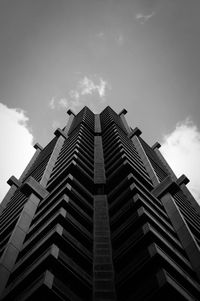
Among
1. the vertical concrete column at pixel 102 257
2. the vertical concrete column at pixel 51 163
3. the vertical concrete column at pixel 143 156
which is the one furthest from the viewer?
the vertical concrete column at pixel 143 156

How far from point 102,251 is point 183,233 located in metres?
4.55

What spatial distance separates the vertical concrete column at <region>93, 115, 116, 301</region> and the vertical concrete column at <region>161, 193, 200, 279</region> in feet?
11.7

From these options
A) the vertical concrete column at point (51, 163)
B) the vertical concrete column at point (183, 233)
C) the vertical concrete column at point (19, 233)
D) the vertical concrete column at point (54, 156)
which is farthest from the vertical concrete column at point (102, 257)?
the vertical concrete column at point (54, 156)

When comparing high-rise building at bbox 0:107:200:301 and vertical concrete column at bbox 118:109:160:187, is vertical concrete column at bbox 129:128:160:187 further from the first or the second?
high-rise building at bbox 0:107:200:301

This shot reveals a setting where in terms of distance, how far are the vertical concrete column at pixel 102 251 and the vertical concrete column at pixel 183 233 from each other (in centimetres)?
356

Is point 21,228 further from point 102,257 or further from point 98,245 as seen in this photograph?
point 102,257

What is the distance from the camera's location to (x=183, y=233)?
16.8 m

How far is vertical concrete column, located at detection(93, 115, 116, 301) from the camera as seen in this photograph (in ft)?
40.0

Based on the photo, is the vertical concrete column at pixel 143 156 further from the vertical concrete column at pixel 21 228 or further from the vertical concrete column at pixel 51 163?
the vertical concrete column at pixel 21 228

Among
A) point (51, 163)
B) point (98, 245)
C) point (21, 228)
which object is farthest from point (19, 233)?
point (51, 163)

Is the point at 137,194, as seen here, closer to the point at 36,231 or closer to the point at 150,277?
the point at 36,231

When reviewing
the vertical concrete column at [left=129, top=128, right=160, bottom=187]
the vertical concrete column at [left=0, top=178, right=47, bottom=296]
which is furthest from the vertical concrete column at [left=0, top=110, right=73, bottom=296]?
the vertical concrete column at [left=129, top=128, right=160, bottom=187]

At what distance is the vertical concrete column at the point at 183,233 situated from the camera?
1449 cm

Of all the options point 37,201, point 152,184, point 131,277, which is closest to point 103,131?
point 152,184
